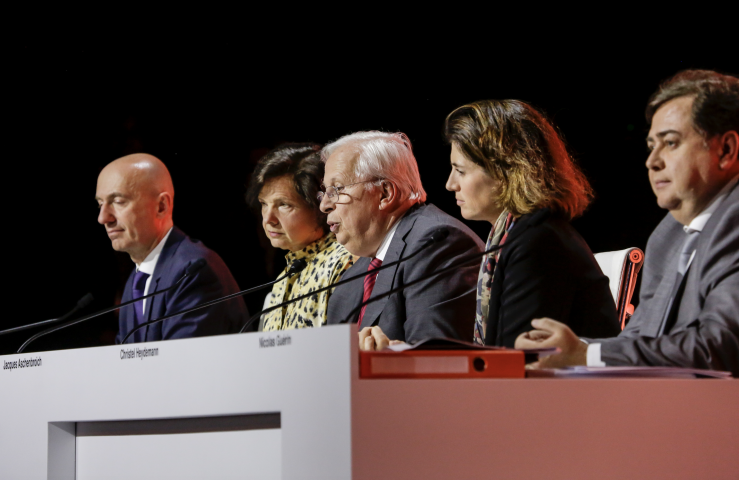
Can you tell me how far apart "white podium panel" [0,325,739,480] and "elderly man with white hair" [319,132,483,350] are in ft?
3.77

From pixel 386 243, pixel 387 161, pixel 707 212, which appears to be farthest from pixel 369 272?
pixel 387 161

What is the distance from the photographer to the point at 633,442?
1352 mm

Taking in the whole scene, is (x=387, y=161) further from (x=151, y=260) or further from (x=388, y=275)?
(x=151, y=260)

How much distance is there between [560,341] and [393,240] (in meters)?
1.27

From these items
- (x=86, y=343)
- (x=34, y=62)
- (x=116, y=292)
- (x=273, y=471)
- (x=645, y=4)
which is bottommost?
(x=273, y=471)

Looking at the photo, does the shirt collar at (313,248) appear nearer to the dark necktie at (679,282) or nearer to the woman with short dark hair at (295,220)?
the woman with short dark hair at (295,220)

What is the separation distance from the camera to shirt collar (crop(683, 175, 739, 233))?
1830 millimetres

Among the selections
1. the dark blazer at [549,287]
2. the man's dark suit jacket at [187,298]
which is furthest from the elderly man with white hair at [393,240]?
the man's dark suit jacket at [187,298]

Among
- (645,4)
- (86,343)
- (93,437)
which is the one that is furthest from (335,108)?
(93,437)

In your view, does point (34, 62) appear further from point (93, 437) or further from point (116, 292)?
point (93, 437)

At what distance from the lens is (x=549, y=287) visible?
7.10ft

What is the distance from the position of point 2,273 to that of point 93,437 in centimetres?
278

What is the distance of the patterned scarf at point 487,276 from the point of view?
2396mm

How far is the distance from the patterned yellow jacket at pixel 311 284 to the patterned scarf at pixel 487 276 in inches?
32.7
